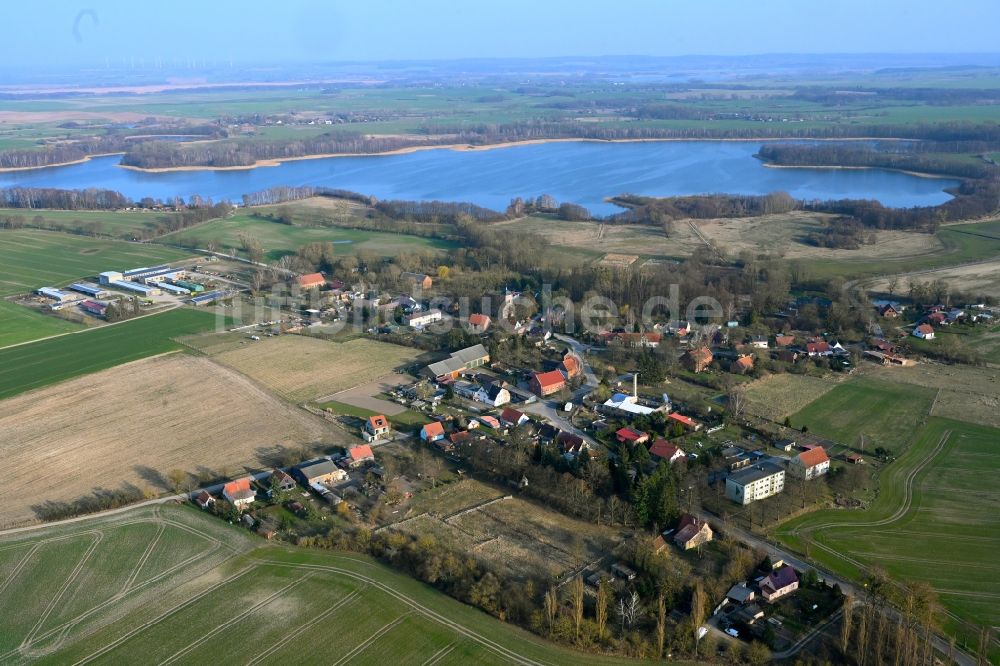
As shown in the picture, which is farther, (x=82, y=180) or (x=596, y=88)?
(x=596, y=88)

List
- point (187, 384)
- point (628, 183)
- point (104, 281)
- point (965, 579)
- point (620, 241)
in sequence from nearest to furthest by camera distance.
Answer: point (965, 579)
point (187, 384)
point (104, 281)
point (620, 241)
point (628, 183)

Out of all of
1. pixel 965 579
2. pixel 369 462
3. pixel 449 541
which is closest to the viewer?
pixel 965 579

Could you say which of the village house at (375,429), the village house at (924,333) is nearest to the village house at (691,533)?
the village house at (375,429)

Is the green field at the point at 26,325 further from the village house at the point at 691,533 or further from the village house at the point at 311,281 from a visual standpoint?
the village house at the point at 691,533

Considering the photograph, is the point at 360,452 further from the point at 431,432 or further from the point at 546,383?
the point at 546,383

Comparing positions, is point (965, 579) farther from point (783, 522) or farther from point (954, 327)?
point (954, 327)

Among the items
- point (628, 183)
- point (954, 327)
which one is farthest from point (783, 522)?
point (628, 183)
